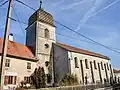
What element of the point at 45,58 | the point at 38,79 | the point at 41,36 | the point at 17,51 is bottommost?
the point at 38,79

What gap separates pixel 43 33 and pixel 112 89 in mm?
19197

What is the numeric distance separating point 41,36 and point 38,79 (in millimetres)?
10831

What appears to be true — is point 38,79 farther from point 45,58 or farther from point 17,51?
point 17,51

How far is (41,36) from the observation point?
3108 cm

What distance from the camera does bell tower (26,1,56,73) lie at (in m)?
29.4

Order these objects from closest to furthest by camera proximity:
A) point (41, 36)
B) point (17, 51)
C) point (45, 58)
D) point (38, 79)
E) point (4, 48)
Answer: point (4, 48)
point (38, 79)
point (17, 51)
point (45, 58)
point (41, 36)

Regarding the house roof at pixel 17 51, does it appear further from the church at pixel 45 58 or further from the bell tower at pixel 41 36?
the bell tower at pixel 41 36

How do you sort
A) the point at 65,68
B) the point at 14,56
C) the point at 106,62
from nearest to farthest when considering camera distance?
the point at 14,56
the point at 65,68
the point at 106,62

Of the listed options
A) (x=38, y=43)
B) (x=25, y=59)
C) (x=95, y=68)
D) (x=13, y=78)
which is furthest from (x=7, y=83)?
(x=95, y=68)

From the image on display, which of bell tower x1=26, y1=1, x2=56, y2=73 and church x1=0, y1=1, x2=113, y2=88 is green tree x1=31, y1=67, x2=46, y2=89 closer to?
church x1=0, y1=1, x2=113, y2=88

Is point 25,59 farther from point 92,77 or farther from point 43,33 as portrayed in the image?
point 92,77

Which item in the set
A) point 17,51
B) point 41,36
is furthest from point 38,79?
point 41,36

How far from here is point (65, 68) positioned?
28.7 metres

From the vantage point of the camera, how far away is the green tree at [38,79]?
2362 cm
